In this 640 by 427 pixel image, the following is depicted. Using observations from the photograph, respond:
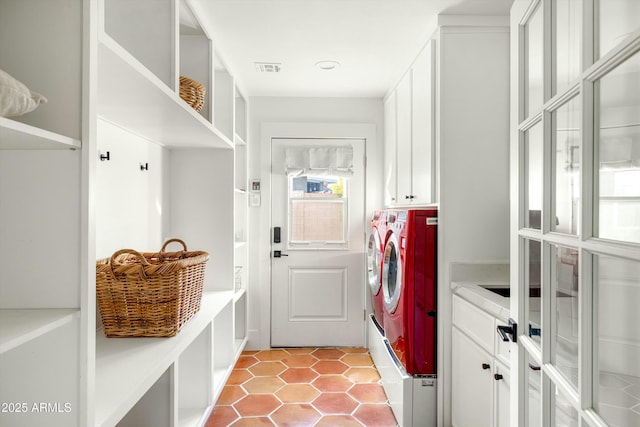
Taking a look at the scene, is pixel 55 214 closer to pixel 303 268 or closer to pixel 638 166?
pixel 638 166

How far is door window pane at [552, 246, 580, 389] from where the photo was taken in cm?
78

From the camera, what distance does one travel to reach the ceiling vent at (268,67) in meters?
2.64

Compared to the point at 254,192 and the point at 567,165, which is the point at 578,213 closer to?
the point at 567,165

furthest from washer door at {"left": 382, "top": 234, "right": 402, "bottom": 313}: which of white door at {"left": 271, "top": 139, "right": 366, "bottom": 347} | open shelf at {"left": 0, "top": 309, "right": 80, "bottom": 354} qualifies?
open shelf at {"left": 0, "top": 309, "right": 80, "bottom": 354}

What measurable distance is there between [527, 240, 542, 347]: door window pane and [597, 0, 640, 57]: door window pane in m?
0.49

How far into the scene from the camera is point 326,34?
2.20 m

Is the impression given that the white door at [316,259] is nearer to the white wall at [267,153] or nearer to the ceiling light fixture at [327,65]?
the white wall at [267,153]

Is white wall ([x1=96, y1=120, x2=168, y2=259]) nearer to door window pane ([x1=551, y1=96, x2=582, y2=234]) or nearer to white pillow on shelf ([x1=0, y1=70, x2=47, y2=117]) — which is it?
white pillow on shelf ([x1=0, y1=70, x2=47, y2=117])

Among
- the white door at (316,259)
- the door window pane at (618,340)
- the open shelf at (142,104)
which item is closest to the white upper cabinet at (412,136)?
the white door at (316,259)

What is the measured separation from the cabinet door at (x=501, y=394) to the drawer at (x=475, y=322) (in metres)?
0.09

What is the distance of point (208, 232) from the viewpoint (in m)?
2.48

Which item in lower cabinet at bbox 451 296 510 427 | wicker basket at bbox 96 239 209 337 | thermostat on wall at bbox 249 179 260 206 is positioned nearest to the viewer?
wicker basket at bbox 96 239 209 337

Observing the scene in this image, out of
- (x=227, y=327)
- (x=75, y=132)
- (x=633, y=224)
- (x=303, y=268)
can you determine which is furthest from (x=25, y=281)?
(x=303, y=268)

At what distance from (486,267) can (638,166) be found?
5.24 feet
